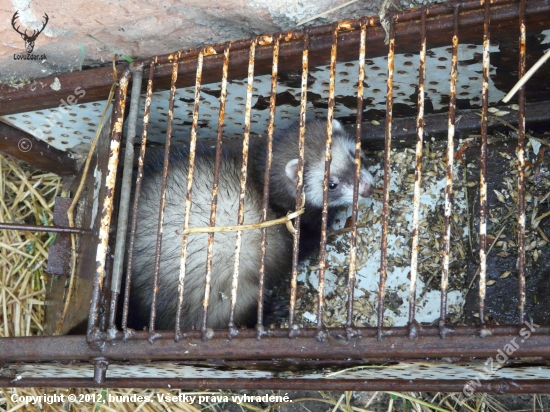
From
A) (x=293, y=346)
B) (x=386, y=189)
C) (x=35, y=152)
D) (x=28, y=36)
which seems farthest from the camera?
(x=35, y=152)

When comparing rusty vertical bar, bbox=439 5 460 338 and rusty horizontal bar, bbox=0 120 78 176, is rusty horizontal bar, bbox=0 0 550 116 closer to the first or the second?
rusty vertical bar, bbox=439 5 460 338

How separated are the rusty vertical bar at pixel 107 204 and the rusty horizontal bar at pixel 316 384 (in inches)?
9.2

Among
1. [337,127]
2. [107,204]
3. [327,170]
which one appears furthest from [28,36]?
[337,127]

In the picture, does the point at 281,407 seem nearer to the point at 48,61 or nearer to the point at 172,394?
the point at 172,394

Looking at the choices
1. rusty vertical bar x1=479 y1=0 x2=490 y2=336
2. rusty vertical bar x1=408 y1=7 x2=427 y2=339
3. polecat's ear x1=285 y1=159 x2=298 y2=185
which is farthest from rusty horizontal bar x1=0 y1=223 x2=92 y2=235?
rusty vertical bar x1=479 y1=0 x2=490 y2=336

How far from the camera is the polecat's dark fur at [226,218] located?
2535 mm

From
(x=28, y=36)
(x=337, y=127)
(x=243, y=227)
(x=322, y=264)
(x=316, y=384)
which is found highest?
(x=28, y=36)

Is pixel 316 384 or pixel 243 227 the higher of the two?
pixel 243 227

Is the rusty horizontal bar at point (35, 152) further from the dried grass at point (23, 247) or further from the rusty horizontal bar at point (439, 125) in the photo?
the rusty horizontal bar at point (439, 125)

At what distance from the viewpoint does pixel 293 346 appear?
179 centimetres

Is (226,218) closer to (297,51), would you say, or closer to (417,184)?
(297,51)

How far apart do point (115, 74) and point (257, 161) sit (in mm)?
804

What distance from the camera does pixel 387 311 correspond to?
9.09 ft

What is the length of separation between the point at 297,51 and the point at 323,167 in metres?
0.82
